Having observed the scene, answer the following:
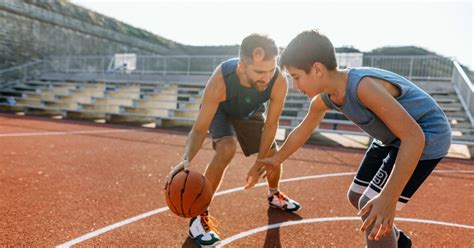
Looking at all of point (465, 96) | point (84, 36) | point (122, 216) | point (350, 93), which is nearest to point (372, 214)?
point (350, 93)

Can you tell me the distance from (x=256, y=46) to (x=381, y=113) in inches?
46.6

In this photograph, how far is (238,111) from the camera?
348 centimetres

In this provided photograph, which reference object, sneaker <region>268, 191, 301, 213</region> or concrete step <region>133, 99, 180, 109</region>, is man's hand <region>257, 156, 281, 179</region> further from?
concrete step <region>133, 99, 180, 109</region>

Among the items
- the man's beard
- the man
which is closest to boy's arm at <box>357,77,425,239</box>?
the man

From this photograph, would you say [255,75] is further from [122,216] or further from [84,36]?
[84,36]

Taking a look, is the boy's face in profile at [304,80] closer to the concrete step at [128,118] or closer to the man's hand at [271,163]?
the man's hand at [271,163]

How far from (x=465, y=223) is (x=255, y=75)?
3.13 metres

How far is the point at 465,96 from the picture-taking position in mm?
12578

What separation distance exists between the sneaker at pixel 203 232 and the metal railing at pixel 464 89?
11.1 metres

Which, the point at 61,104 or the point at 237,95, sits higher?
the point at 237,95

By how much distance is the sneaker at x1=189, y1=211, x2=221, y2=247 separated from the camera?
3.03 meters

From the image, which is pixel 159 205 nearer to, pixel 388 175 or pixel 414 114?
pixel 388 175

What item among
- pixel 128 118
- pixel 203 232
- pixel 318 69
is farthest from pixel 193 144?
pixel 128 118

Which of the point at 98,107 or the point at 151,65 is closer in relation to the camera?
the point at 98,107
